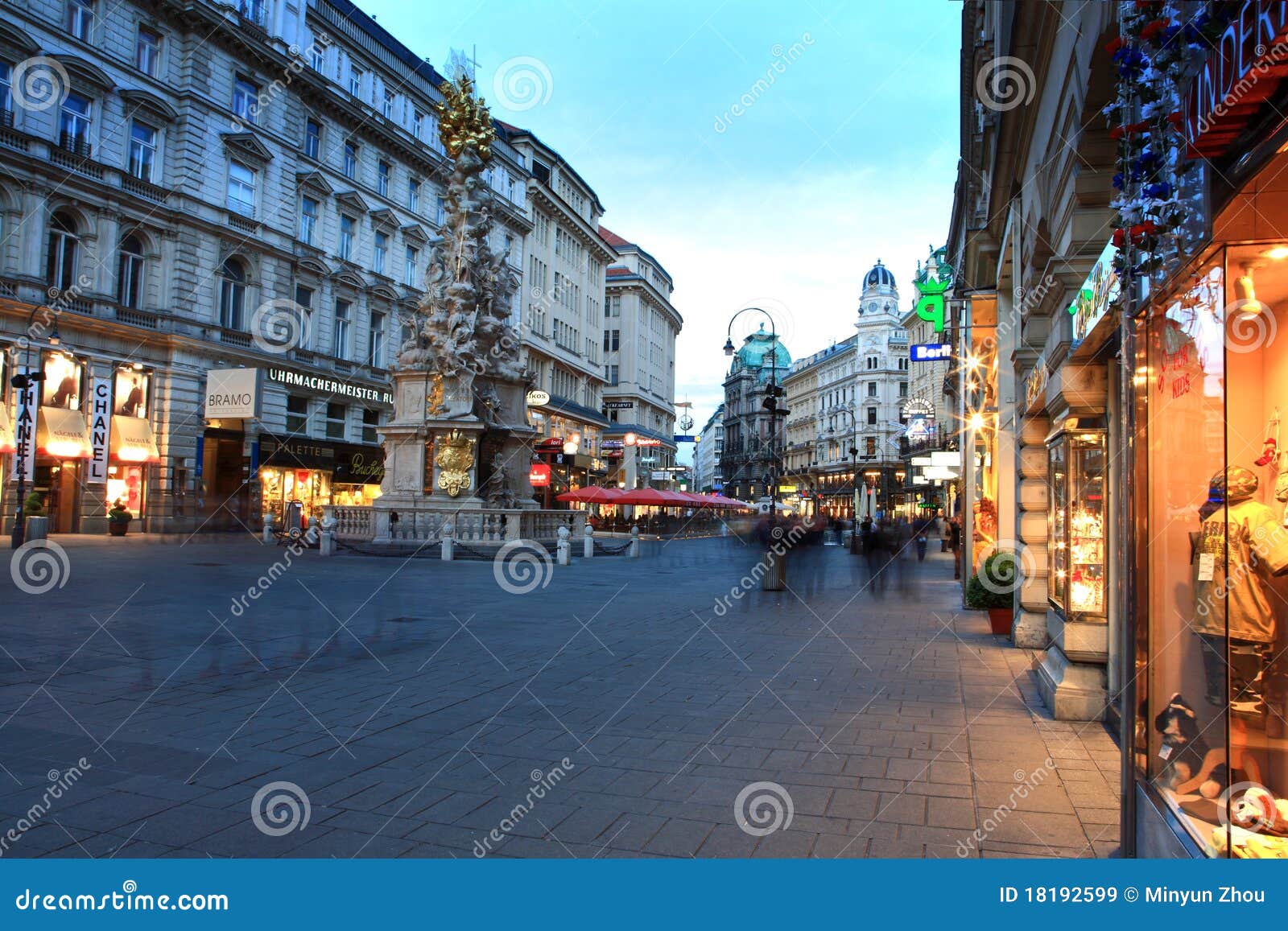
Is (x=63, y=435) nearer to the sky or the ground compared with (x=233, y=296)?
nearer to the ground

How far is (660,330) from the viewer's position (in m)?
94.0

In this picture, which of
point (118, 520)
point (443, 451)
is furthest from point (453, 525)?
point (118, 520)

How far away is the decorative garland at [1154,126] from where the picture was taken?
3344mm

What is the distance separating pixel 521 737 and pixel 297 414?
35.8 meters

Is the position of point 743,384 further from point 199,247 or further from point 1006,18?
point 1006,18

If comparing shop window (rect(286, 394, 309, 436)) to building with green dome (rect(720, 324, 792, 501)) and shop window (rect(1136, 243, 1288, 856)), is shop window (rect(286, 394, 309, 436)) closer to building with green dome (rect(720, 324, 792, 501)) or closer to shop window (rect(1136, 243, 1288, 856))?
shop window (rect(1136, 243, 1288, 856))

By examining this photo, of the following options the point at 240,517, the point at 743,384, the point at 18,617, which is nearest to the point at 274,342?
the point at 240,517

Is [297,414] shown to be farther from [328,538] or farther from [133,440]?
[328,538]

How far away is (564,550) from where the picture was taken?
25.2m

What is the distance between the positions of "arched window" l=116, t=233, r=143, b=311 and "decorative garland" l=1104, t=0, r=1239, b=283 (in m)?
33.5

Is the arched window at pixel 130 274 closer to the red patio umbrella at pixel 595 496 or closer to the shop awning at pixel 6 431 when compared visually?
the shop awning at pixel 6 431

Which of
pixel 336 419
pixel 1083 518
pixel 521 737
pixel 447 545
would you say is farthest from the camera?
pixel 336 419

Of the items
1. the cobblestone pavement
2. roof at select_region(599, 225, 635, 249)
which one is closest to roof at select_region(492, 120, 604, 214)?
roof at select_region(599, 225, 635, 249)

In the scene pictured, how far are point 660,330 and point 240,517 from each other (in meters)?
62.5
